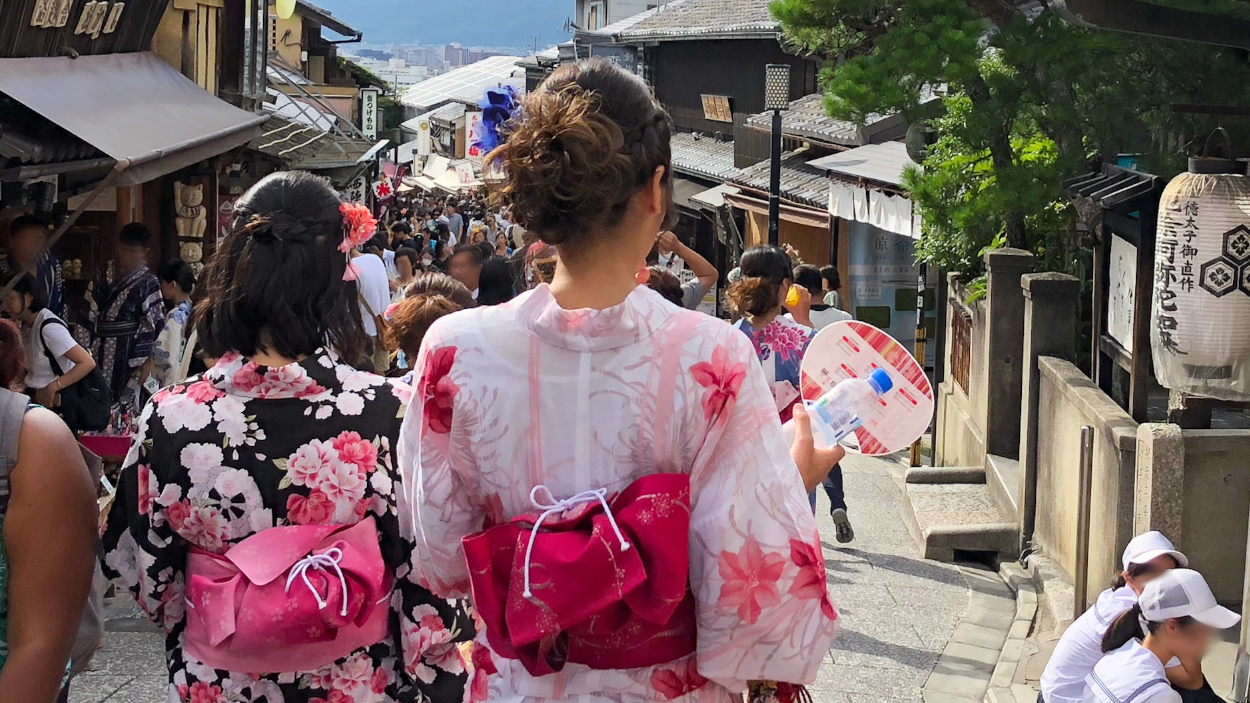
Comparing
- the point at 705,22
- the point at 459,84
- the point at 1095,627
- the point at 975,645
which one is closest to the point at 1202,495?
the point at 975,645

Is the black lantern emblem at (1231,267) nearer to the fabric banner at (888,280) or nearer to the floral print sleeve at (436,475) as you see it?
the floral print sleeve at (436,475)

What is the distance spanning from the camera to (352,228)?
326 cm

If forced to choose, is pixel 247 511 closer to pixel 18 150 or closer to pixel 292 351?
pixel 292 351

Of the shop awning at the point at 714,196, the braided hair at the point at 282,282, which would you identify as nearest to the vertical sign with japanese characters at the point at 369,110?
the shop awning at the point at 714,196

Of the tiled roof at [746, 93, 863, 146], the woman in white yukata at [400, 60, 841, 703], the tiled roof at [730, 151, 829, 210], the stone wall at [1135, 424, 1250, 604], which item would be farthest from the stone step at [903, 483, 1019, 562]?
the tiled roof at [730, 151, 829, 210]

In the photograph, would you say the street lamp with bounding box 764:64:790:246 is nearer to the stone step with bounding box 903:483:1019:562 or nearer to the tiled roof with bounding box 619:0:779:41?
the stone step with bounding box 903:483:1019:562

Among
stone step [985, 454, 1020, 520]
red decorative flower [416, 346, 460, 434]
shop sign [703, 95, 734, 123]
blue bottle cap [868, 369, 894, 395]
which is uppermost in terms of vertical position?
shop sign [703, 95, 734, 123]

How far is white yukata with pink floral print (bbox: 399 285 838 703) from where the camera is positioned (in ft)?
6.77

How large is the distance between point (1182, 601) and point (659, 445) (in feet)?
10.0

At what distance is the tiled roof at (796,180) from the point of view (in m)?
20.3

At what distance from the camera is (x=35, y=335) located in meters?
7.28

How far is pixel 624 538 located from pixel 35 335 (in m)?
6.27

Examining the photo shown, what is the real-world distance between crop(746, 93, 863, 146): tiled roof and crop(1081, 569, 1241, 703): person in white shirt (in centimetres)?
1427

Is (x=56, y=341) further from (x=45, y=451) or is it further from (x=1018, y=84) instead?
(x=1018, y=84)
